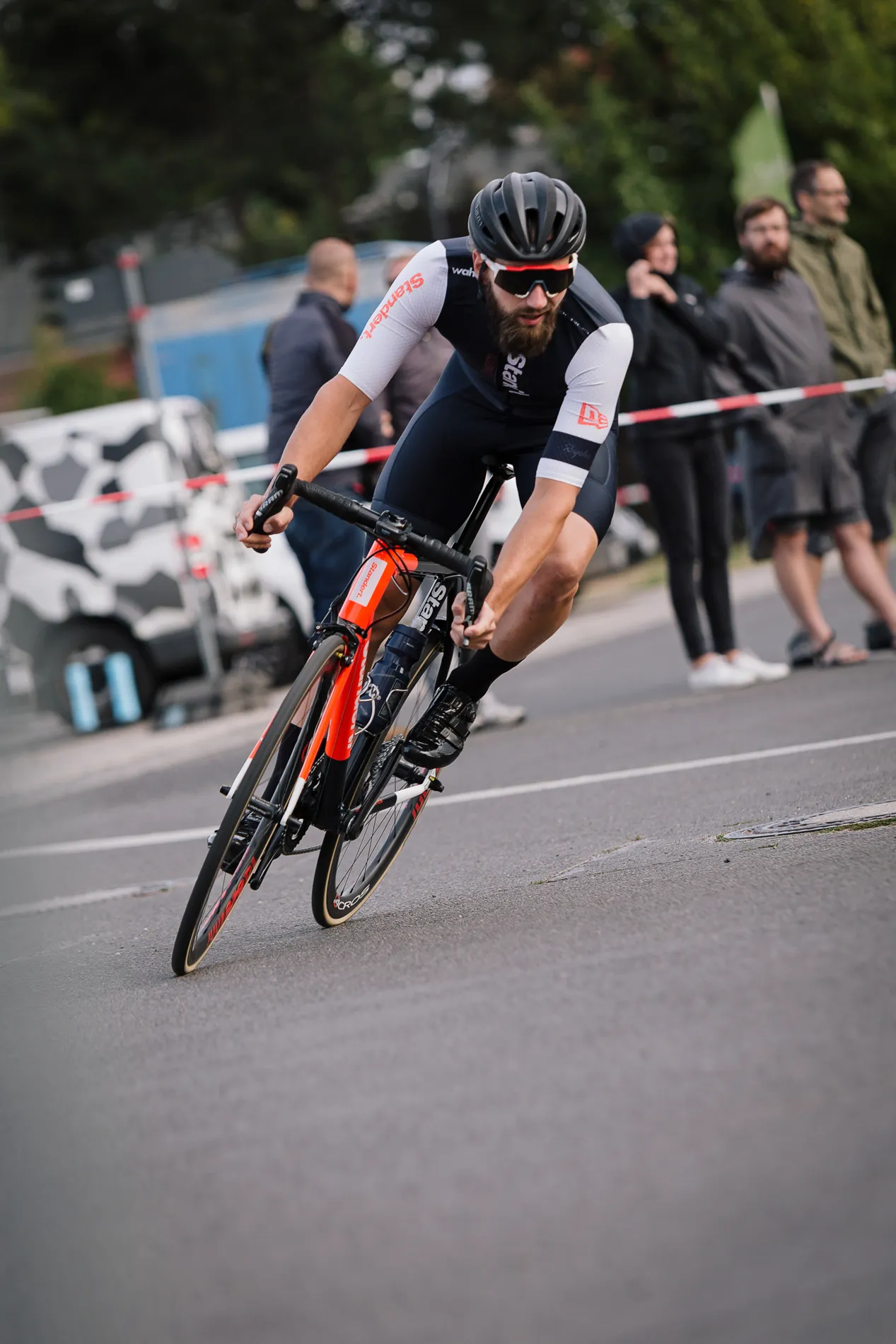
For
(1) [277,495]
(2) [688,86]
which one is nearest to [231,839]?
(1) [277,495]

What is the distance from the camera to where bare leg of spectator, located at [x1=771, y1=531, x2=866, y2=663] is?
10.2 m

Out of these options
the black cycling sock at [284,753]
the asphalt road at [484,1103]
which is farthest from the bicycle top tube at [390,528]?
the asphalt road at [484,1103]

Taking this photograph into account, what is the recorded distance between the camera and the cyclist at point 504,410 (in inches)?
201

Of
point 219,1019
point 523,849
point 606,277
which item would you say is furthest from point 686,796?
point 606,277

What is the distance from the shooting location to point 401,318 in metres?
5.49

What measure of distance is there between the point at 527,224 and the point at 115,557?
9415 mm

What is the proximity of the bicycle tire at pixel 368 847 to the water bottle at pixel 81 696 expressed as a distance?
869 cm

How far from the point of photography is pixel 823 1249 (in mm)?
2844

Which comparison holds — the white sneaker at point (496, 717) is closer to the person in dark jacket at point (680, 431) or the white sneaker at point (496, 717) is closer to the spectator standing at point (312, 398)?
the person in dark jacket at point (680, 431)

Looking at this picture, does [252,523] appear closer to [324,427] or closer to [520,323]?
[324,427]

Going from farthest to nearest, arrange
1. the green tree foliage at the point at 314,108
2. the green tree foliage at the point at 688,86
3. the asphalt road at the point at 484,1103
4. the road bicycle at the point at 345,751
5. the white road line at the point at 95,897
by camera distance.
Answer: the green tree foliage at the point at 314,108 < the green tree foliage at the point at 688,86 < the white road line at the point at 95,897 < the road bicycle at the point at 345,751 < the asphalt road at the point at 484,1103

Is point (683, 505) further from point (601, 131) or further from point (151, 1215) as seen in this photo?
point (601, 131)

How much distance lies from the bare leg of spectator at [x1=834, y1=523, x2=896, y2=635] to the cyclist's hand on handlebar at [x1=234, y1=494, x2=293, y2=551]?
18.4 ft

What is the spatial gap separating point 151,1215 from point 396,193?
119 feet
